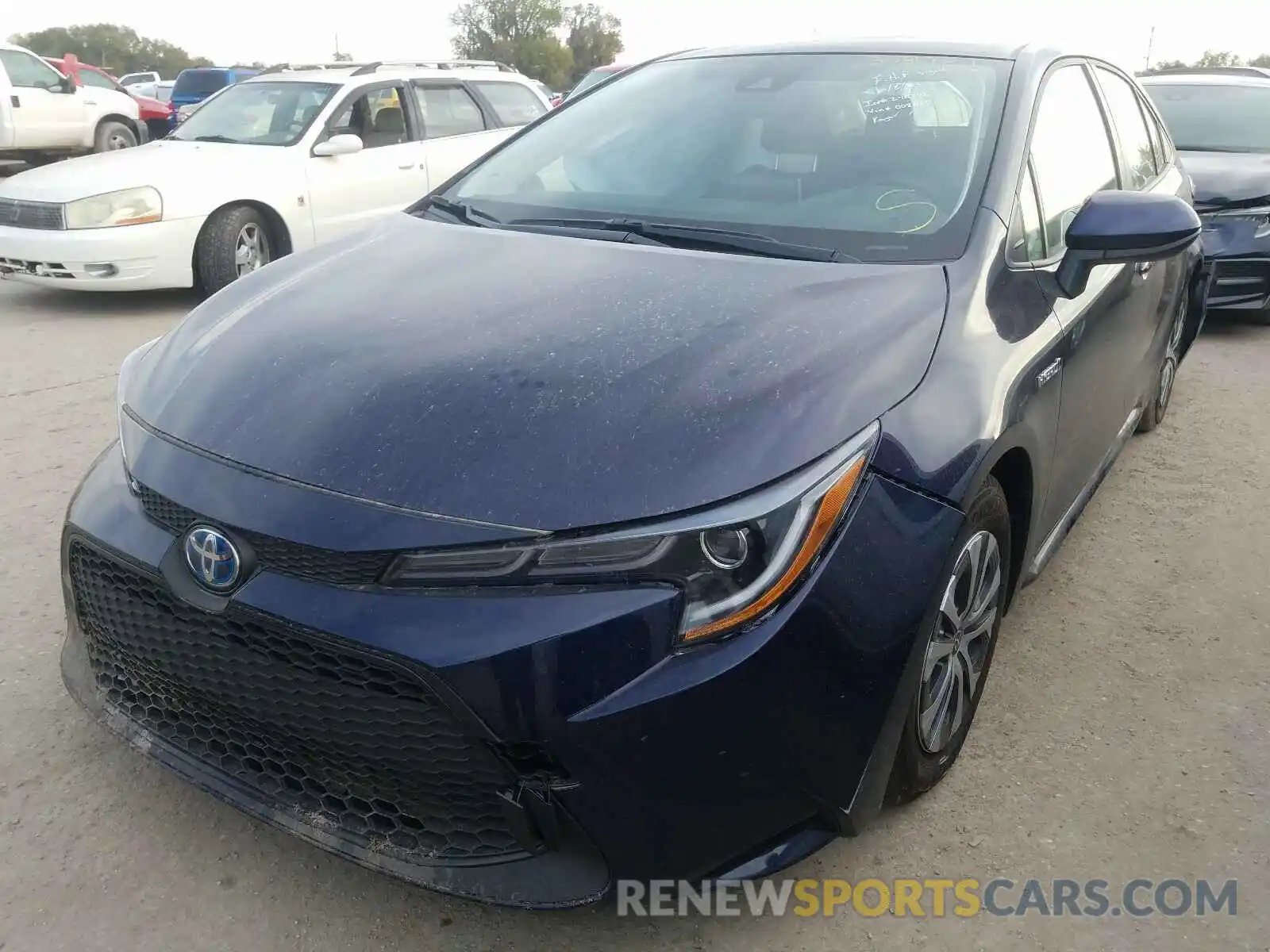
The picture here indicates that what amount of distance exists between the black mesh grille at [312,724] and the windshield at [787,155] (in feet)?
4.53

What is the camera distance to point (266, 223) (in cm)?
720

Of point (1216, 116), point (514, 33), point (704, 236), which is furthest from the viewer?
point (514, 33)

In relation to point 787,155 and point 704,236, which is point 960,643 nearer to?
point 704,236

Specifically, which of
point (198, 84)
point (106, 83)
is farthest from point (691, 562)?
point (198, 84)

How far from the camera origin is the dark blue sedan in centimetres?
168

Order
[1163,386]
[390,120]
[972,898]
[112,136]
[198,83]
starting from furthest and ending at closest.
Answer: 1. [198,83]
2. [112,136]
3. [390,120]
4. [1163,386]
5. [972,898]

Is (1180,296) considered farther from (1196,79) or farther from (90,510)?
(1196,79)

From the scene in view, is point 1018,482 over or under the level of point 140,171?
over

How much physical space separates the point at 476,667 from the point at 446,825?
0.36 metres

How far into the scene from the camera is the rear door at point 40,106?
13.1 m

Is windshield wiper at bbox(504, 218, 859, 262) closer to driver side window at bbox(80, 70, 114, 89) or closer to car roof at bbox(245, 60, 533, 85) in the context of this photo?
car roof at bbox(245, 60, 533, 85)

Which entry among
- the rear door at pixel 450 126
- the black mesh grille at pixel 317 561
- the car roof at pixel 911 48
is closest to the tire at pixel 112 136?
the rear door at pixel 450 126

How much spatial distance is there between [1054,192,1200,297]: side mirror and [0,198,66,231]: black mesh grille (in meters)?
6.03

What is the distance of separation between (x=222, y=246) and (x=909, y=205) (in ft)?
17.9
